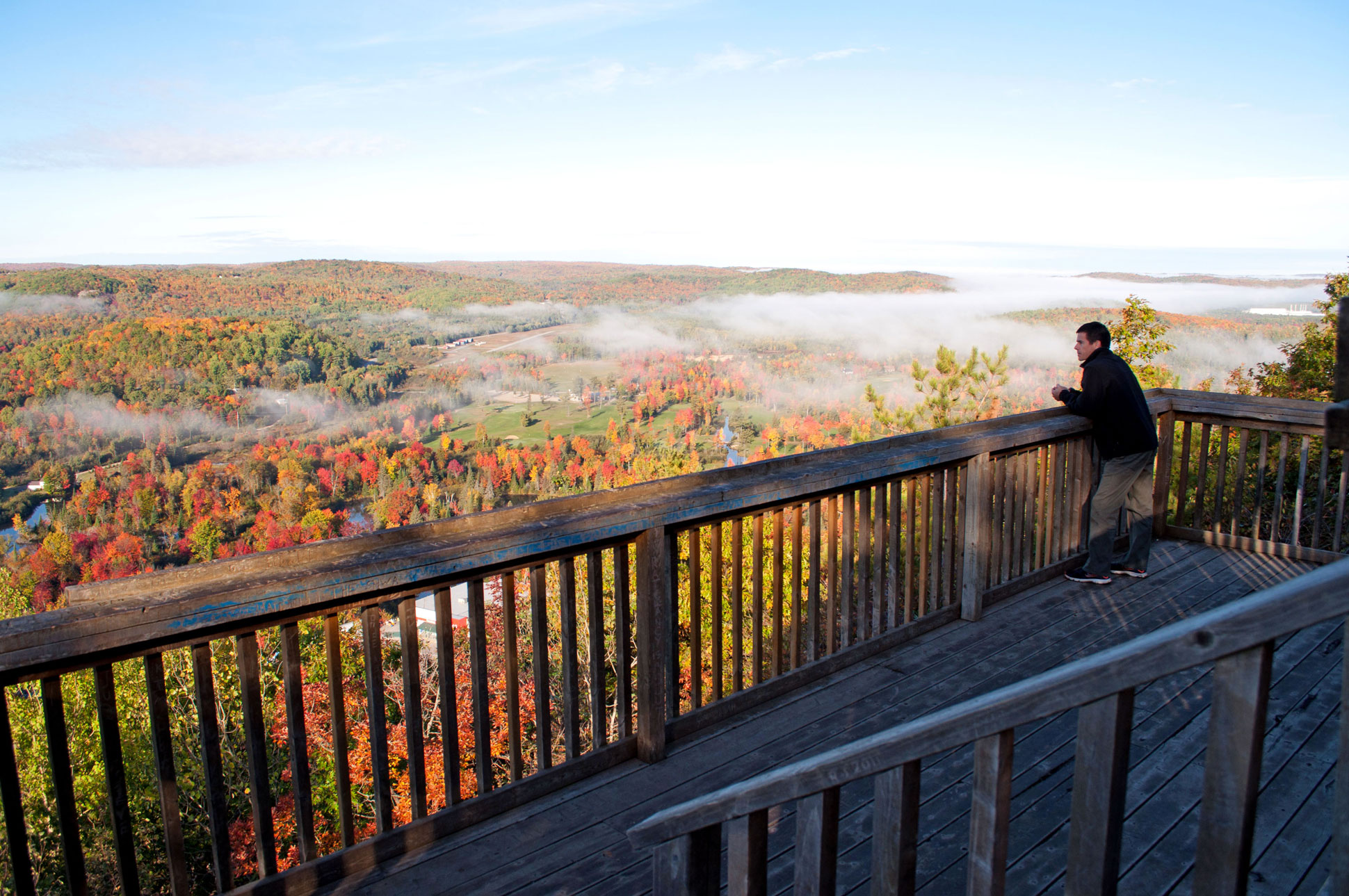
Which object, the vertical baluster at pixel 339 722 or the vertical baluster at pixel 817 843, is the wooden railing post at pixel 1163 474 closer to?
the vertical baluster at pixel 339 722

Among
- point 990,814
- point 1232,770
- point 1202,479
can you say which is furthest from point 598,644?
point 1202,479

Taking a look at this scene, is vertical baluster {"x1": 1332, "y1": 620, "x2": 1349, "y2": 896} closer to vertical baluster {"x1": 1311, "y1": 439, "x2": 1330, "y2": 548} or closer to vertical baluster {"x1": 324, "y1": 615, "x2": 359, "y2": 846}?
vertical baluster {"x1": 324, "y1": 615, "x2": 359, "y2": 846}

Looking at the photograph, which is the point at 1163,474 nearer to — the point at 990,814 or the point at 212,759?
the point at 990,814

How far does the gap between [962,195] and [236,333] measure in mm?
100041

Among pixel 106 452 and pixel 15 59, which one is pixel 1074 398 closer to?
pixel 106 452

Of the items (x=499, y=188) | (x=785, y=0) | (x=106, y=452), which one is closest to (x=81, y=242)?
(x=499, y=188)

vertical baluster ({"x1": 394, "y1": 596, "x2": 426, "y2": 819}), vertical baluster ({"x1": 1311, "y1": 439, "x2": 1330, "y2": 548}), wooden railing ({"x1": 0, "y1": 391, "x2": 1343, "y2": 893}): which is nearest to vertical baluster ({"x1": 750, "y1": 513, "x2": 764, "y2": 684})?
wooden railing ({"x1": 0, "y1": 391, "x2": 1343, "y2": 893})

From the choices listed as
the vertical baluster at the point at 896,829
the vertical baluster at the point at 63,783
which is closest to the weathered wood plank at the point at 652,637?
the vertical baluster at the point at 63,783

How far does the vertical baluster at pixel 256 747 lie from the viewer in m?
2.24

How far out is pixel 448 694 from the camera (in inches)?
105

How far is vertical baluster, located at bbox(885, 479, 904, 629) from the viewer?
154 inches

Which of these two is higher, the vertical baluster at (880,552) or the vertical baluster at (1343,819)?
the vertical baluster at (1343,819)

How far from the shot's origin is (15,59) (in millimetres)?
123250

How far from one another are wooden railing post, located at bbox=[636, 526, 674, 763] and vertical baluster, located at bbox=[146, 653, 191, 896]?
1.48 meters
